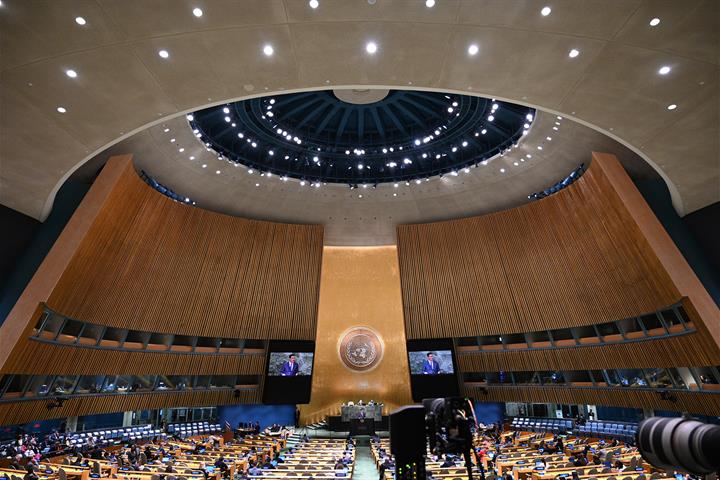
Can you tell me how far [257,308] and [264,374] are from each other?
11.2ft

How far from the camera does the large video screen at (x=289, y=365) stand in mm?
20406

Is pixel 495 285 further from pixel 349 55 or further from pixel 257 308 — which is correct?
pixel 349 55

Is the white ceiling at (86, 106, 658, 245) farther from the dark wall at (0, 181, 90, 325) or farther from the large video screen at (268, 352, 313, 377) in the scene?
the large video screen at (268, 352, 313, 377)

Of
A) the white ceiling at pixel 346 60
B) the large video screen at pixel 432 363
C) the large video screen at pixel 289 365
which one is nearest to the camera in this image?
the white ceiling at pixel 346 60

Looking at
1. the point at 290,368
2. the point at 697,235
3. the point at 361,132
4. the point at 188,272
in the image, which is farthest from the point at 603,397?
the point at 188,272

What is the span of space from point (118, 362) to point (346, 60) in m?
15.0

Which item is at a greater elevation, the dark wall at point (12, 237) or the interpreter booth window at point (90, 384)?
the dark wall at point (12, 237)

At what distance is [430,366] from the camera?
67.1 feet

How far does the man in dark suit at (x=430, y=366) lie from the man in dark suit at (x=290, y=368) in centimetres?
663

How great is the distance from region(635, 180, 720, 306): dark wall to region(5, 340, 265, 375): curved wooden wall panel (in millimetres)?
19119

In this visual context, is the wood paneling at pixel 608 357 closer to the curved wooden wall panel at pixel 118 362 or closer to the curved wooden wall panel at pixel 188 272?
the curved wooden wall panel at pixel 188 272

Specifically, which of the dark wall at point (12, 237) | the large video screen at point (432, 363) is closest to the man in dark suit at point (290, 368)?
the large video screen at point (432, 363)

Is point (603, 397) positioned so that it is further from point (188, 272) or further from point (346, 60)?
point (188, 272)

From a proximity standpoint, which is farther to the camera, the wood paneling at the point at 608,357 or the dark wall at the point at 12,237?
the dark wall at the point at 12,237
